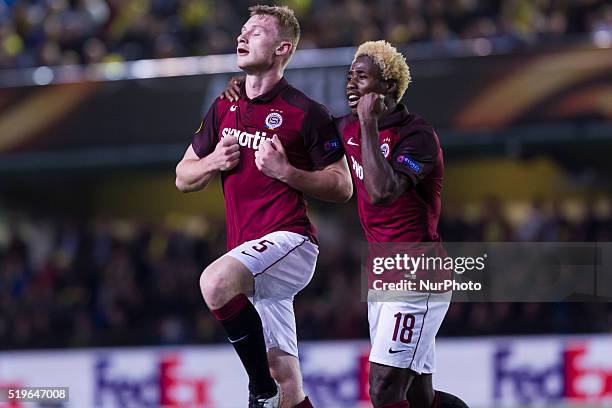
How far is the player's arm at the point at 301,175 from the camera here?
6641mm

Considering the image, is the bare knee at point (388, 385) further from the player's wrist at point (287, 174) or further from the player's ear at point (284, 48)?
the player's ear at point (284, 48)

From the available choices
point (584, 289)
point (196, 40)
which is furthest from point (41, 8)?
point (584, 289)

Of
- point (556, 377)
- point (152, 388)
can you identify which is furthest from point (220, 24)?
point (556, 377)

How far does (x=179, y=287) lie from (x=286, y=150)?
8965mm

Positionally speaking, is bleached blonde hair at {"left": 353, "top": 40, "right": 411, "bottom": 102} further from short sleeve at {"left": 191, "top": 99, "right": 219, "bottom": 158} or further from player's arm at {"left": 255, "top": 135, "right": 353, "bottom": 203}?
short sleeve at {"left": 191, "top": 99, "right": 219, "bottom": 158}

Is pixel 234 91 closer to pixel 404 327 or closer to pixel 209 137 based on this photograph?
pixel 209 137

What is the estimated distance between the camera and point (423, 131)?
21.6 feet

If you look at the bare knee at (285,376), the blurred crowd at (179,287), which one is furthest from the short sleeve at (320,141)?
the blurred crowd at (179,287)

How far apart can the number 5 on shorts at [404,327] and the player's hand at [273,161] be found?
981 millimetres

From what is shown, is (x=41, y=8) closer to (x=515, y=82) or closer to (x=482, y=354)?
(x=515, y=82)

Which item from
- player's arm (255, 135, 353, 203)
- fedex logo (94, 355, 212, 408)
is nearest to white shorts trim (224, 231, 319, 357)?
player's arm (255, 135, 353, 203)

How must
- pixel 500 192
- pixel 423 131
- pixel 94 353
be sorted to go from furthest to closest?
pixel 500 192, pixel 94 353, pixel 423 131

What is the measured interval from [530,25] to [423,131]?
8.71 m

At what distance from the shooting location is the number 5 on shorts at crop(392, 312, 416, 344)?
6527mm
